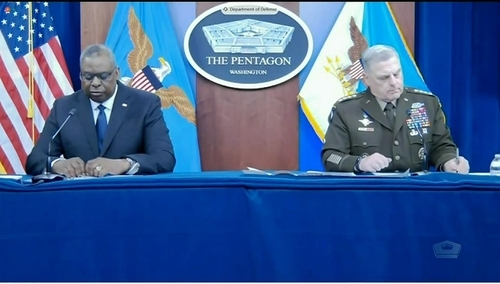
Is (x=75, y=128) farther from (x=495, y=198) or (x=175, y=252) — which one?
(x=495, y=198)

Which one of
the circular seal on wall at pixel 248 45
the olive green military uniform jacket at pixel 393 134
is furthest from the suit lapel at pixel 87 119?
the circular seal on wall at pixel 248 45

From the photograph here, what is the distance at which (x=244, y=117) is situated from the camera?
3.84 m

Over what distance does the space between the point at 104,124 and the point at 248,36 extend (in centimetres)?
159

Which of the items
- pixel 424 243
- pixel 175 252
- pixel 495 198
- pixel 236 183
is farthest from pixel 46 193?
pixel 495 198

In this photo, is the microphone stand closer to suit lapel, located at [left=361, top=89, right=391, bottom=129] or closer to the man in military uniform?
the man in military uniform

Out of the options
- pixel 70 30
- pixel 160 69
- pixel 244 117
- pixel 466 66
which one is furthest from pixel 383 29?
pixel 70 30

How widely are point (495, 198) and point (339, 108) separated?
885 millimetres

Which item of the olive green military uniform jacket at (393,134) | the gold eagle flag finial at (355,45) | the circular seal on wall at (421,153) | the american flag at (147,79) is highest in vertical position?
the gold eagle flag finial at (355,45)

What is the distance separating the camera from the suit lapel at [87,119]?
91.8 inches

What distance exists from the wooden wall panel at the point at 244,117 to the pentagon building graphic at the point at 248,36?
0.58ft

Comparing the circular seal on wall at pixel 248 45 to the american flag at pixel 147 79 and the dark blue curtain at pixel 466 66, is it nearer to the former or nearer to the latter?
the american flag at pixel 147 79

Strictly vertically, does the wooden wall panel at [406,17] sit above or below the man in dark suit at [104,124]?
above

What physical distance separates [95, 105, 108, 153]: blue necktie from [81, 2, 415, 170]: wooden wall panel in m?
1.44

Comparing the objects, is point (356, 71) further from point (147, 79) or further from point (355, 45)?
point (147, 79)
